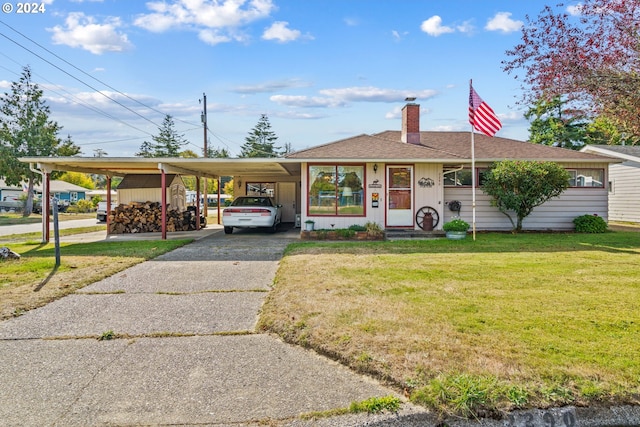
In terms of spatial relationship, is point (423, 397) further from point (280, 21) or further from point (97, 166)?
point (97, 166)

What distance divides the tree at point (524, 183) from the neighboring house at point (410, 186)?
32.6 inches

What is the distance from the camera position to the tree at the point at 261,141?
6166cm

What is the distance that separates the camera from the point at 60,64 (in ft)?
62.3

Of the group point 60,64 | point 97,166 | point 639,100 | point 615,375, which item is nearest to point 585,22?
point 639,100

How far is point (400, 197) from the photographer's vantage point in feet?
43.9

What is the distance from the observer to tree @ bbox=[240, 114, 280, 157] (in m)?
61.7

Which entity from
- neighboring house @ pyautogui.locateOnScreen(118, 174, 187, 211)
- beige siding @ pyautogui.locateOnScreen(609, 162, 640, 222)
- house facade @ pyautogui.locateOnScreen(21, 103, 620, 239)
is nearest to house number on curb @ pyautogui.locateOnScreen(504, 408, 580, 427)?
house facade @ pyautogui.locateOnScreen(21, 103, 620, 239)

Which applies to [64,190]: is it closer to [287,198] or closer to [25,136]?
[25,136]

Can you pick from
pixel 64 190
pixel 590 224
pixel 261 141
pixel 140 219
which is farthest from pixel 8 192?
pixel 590 224

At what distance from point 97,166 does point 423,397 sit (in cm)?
1497

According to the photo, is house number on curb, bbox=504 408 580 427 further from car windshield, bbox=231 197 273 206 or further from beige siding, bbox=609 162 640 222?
beige siding, bbox=609 162 640 222

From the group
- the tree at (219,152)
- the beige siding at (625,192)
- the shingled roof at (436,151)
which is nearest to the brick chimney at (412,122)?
the shingled roof at (436,151)

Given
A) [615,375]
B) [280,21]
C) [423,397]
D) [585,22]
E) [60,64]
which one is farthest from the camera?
[60,64]

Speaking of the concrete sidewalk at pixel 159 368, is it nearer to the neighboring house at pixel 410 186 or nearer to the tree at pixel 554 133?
the neighboring house at pixel 410 186
